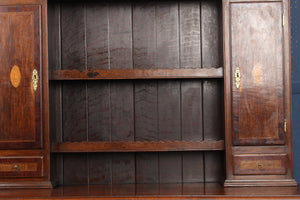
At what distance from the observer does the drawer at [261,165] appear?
8.85 feet

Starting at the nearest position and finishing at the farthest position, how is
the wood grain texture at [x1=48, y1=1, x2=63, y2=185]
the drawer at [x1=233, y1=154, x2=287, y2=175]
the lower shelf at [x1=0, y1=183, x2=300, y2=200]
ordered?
the lower shelf at [x1=0, y1=183, x2=300, y2=200] < the drawer at [x1=233, y1=154, x2=287, y2=175] < the wood grain texture at [x1=48, y1=1, x2=63, y2=185]

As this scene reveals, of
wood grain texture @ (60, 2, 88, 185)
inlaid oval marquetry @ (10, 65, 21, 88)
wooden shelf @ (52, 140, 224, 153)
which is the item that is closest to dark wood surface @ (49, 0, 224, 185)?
wood grain texture @ (60, 2, 88, 185)

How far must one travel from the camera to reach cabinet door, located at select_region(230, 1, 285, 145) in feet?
8.88

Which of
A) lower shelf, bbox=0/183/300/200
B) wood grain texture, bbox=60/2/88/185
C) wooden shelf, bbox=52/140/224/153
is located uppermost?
wood grain texture, bbox=60/2/88/185

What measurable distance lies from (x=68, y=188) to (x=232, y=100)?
1.23 meters

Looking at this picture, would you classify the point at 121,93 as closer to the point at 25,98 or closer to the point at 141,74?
the point at 141,74

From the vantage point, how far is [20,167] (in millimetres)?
2709

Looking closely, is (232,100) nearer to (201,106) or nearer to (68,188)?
(201,106)

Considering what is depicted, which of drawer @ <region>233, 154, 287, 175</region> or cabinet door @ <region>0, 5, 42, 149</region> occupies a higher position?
cabinet door @ <region>0, 5, 42, 149</region>

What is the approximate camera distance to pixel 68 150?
2785 millimetres

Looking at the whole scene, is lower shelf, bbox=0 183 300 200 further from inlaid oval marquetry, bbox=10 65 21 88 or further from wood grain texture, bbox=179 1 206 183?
inlaid oval marquetry, bbox=10 65 21 88

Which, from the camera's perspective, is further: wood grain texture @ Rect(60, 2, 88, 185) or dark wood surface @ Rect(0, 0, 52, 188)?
wood grain texture @ Rect(60, 2, 88, 185)

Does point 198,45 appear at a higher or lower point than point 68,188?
higher

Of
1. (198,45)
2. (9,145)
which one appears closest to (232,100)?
(198,45)
